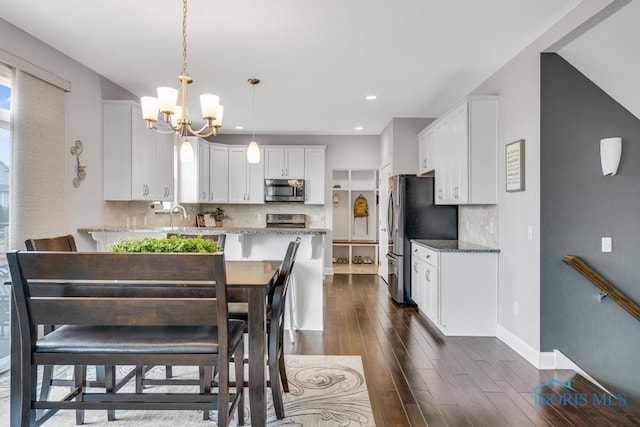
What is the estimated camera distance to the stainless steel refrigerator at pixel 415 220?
4.81m

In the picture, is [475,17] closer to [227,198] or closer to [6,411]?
[6,411]

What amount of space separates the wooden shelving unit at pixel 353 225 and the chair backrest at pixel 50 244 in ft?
18.5

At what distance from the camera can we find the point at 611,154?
9.41 feet

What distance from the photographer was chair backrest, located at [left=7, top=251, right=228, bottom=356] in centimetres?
142

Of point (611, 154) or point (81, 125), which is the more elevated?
point (81, 125)

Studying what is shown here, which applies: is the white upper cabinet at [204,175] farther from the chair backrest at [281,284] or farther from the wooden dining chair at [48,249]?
the chair backrest at [281,284]

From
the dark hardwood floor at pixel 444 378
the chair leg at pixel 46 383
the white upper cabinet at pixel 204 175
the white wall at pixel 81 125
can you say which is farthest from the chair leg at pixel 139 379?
the white upper cabinet at pixel 204 175

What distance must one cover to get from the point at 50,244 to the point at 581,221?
3833mm

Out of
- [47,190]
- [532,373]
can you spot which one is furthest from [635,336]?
[47,190]

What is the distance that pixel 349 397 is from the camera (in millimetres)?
2447

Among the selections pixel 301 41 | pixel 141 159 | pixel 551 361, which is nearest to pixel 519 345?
pixel 551 361

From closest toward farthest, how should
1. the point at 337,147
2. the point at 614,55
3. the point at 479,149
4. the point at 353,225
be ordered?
the point at 614,55 < the point at 479,149 < the point at 337,147 < the point at 353,225

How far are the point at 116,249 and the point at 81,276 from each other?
→ 39cm

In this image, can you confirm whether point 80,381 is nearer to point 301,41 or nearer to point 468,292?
point 301,41
